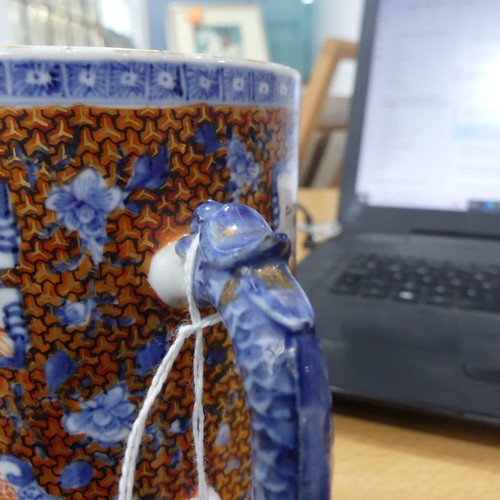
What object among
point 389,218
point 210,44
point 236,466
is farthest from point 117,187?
point 210,44

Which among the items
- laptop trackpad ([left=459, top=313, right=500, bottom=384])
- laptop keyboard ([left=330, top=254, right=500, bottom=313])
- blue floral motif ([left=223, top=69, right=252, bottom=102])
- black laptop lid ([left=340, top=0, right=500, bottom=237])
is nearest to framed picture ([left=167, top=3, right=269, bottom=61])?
black laptop lid ([left=340, top=0, right=500, bottom=237])

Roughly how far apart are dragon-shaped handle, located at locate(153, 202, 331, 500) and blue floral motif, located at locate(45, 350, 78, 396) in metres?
0.06

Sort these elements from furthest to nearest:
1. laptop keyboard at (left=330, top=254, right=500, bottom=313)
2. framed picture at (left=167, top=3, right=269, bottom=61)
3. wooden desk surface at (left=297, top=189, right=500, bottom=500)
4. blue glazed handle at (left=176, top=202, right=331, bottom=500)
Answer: framed picture at (left=167, top=3, right=269, bottom=61), laptop keyboard at (left=330, top=254, right=500, bottom=313), wooden desk surface at (left=297, top=189, right=500, bottom=500), blue glazed handle at (left=176, top=202, right=331, bottom=500)

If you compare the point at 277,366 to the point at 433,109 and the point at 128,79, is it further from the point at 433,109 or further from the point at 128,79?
the point at 433,109

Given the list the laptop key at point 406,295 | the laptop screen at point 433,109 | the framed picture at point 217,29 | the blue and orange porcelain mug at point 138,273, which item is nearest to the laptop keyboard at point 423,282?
the laptop key at point 406,295

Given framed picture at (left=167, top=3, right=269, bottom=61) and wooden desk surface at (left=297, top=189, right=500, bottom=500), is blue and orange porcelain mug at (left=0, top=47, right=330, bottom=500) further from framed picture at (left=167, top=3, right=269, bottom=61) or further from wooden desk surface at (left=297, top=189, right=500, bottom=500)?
framed picture at (left=167, top=3, right=269, bottom=61)

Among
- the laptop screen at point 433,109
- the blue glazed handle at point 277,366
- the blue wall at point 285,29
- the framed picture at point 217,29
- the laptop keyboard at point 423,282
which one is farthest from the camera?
the blue wall at point 285,29

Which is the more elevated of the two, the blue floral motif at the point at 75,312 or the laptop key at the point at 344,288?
the blue floral motif at the point at 75,312

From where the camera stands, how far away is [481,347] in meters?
0.34

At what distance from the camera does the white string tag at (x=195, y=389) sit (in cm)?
15

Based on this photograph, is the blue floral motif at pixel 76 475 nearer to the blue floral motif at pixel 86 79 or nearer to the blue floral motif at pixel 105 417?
the blue floral motif at pixel 105 417

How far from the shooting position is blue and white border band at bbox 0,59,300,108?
15cm

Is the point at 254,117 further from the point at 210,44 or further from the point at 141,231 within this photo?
the point at 210,44

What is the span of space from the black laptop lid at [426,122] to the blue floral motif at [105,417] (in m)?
0.48
